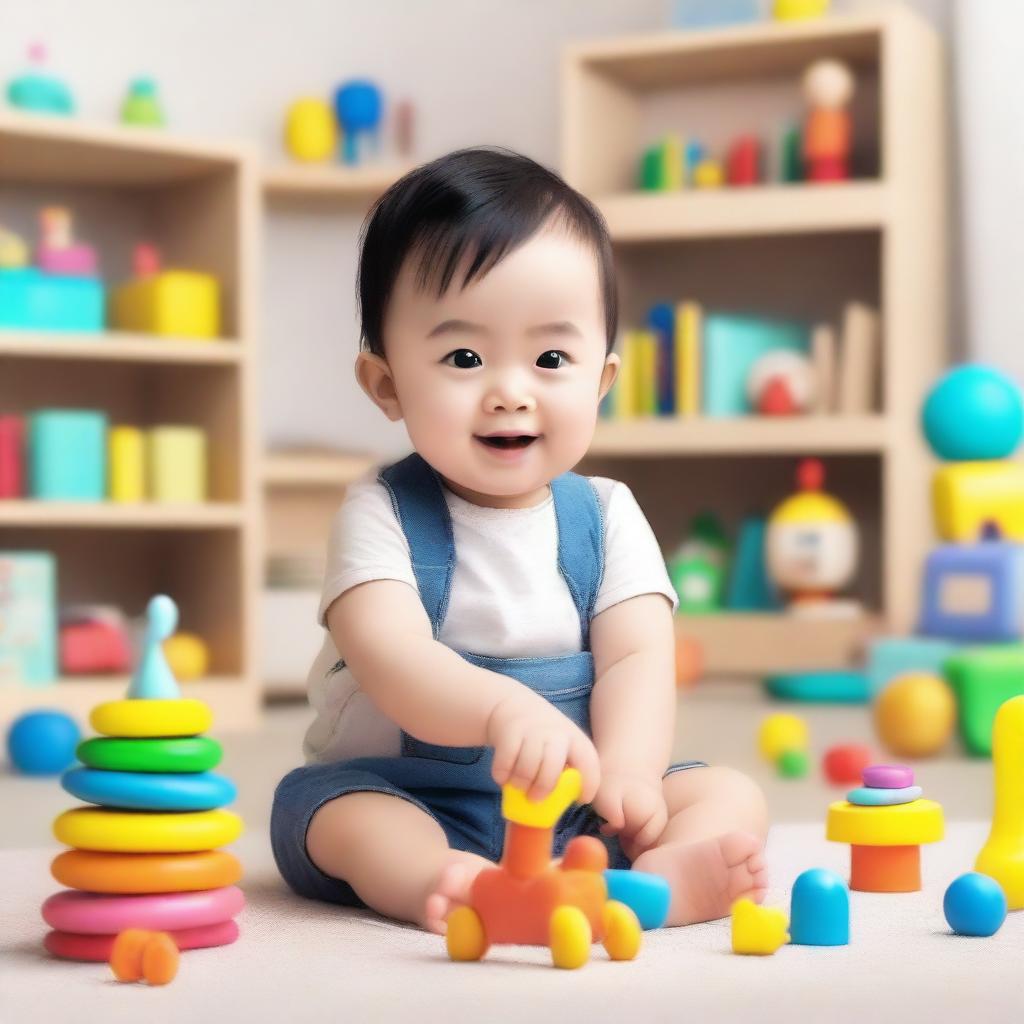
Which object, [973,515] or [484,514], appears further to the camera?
[973,515]

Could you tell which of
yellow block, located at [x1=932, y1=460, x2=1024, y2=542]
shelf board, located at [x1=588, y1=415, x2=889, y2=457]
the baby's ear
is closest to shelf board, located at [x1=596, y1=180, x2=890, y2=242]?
shelf board, located at [x1=588, y1=415, x2=889, y2=457]

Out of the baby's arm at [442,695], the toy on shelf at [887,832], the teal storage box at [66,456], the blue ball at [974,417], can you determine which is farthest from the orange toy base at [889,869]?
the teal storage box at [66,456]

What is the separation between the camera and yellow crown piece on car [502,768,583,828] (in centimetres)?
79

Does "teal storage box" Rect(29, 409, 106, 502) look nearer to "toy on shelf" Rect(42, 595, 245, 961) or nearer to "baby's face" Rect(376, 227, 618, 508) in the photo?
"baby's face" Rect(376, 227, 618, 508)

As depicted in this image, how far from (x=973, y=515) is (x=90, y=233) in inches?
60.0

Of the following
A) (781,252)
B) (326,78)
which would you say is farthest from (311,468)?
(781,252)

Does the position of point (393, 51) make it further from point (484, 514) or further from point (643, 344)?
point (484, 514)

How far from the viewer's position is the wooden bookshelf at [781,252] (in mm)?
2770

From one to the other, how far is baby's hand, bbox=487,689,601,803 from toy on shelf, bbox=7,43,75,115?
1920mm

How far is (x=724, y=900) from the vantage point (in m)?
0.91

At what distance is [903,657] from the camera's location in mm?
2117

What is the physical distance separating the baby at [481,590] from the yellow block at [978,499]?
108 cm

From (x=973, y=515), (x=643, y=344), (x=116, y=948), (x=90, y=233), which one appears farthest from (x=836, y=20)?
(x=116, y=948)

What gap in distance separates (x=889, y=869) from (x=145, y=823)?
Answer: 1.53ft
